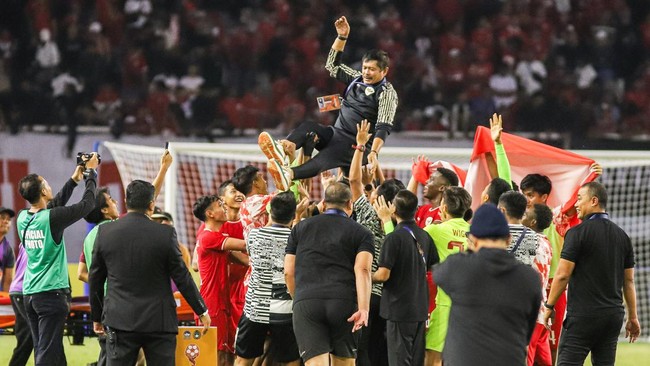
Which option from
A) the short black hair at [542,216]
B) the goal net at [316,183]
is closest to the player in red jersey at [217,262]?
the short black hair at [542,216]

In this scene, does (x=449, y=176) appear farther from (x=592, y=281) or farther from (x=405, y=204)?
(x=592, y=281)

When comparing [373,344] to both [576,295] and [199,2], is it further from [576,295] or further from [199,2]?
[199,2]

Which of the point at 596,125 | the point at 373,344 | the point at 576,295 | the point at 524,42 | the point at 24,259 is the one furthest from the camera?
the point at 524,42

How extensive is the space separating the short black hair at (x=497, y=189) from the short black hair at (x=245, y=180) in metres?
1.85

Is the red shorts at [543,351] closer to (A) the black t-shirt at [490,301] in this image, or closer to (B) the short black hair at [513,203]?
(B) the short black hair at [513,203]

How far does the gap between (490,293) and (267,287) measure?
249 cm

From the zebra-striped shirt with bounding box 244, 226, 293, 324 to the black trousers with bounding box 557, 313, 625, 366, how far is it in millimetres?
1912

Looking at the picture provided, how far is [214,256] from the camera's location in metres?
8.61

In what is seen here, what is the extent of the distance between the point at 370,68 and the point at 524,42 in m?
9.60

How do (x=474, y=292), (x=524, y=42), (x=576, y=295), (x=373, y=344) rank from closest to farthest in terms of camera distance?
(x=474, y=292), (x=576, y=295), (x=373, y=344), (x=524, y=42)

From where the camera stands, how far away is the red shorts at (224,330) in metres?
8.68

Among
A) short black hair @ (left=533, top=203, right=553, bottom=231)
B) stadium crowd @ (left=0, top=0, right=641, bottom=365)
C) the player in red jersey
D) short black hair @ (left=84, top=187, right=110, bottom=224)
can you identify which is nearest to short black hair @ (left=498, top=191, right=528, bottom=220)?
stadium crowd @ (left=0, top=0, right=641, bottom=365)

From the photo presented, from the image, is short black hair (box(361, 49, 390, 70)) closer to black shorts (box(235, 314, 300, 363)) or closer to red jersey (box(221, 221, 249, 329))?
red jersey (box(221, 221, 249, 329))

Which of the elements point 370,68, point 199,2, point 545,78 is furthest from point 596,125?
point 370,68
